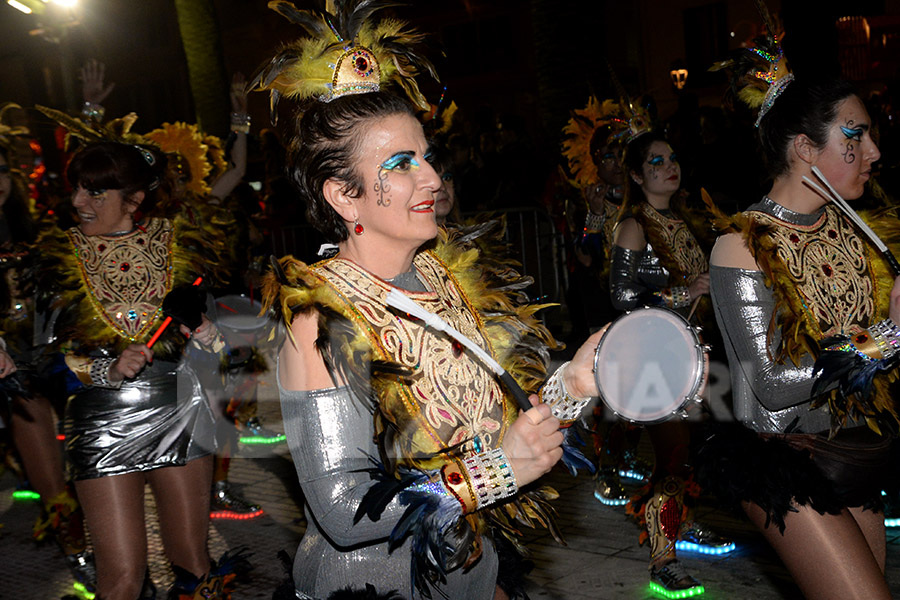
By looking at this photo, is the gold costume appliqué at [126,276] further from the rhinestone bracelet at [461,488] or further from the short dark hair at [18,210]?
the rhinestone bracelet at [461,488]

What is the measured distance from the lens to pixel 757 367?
3125mm


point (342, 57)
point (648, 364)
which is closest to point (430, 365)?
point (648, 364)

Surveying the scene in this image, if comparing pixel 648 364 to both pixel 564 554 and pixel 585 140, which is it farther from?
pixel 585 140

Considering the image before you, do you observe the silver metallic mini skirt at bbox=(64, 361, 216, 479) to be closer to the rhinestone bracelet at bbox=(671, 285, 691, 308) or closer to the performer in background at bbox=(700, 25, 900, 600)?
the performer in background at bbox=(700, 25, 900, 600)

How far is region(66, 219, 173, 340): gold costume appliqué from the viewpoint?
13.6ft

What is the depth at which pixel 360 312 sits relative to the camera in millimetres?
2396

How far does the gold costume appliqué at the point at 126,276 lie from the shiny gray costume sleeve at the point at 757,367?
2.48 metres

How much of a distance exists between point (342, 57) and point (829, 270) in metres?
1.88

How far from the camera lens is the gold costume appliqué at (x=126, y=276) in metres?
4.14

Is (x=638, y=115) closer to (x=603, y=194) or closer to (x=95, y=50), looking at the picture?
(x=603, y=194)

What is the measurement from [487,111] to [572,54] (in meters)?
1.93

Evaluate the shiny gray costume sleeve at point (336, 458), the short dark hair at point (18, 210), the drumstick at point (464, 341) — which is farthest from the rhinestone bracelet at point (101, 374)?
the drumstick at point (464, 341)

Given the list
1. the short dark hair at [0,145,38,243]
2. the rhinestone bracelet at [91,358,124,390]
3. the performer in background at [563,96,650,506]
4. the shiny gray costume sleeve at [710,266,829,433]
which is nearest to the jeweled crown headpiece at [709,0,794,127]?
the shiny gray costume sleeve at [710,266,829,433]

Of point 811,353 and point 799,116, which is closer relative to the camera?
point 811,353
